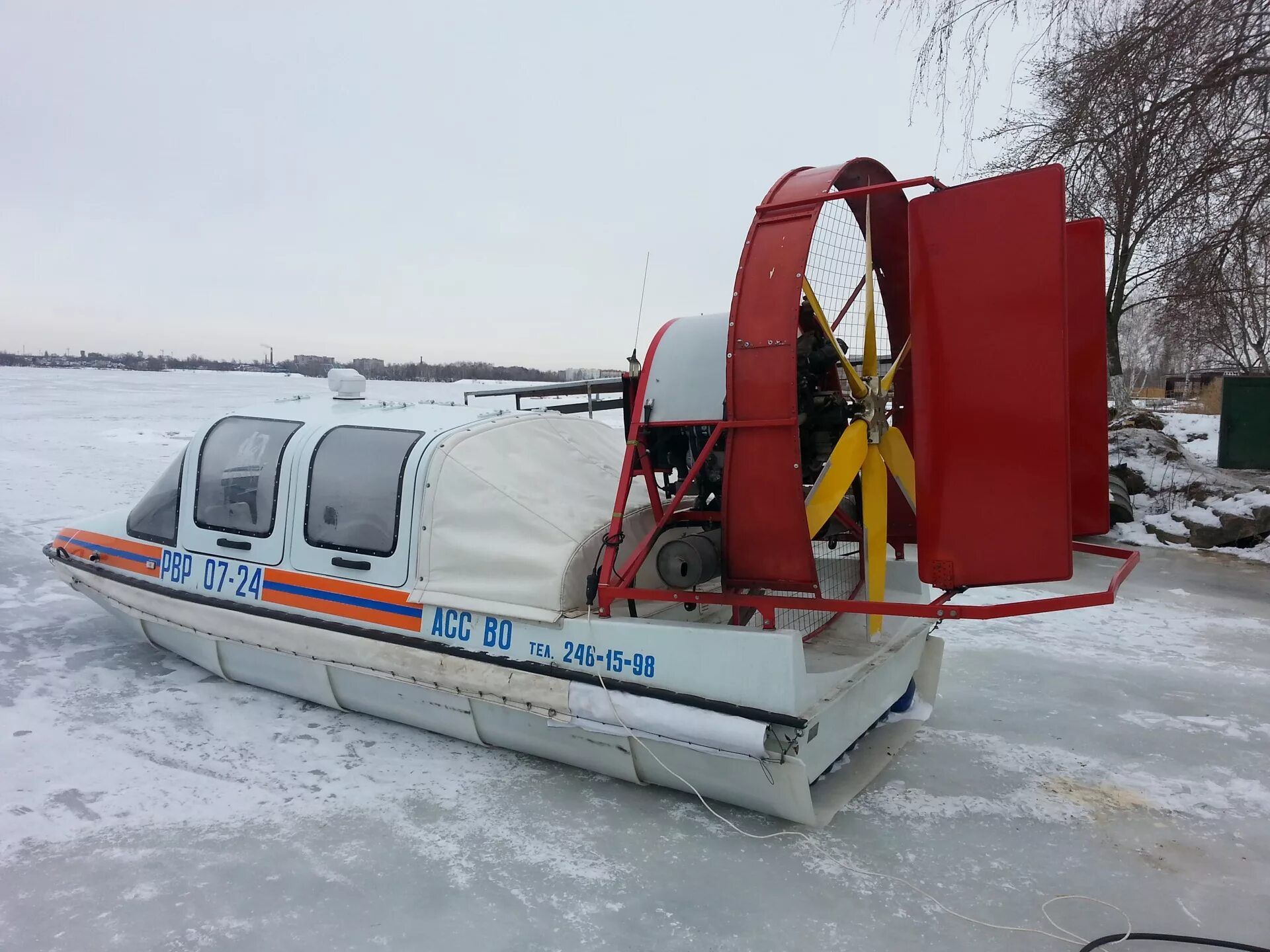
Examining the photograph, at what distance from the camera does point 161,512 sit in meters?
4.44

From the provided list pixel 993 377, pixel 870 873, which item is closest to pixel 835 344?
pixel 993 377

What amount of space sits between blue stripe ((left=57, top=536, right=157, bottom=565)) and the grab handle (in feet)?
4.68

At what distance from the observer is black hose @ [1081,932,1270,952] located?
2.32 m

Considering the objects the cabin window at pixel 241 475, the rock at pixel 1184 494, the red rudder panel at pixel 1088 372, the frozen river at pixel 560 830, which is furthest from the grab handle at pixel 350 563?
the rock at pixel 1184 494

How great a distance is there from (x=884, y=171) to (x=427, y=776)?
10.7 ft

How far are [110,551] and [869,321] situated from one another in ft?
14.6

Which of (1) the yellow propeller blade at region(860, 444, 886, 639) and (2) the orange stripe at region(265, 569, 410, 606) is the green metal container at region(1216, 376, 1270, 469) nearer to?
(1) the yellow propeller blade at region(860, 444, 886, 639)

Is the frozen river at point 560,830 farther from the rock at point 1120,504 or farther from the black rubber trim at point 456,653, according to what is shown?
the rock at point 1120,504

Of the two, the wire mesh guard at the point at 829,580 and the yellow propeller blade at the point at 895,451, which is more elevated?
the yellow propeller blade at the point at 895,451

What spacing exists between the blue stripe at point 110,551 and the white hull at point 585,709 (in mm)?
209

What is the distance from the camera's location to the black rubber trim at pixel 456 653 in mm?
2779

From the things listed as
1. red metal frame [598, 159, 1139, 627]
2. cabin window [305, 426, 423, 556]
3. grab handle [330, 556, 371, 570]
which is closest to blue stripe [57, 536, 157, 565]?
cabin window [305, 426, 423, 556]

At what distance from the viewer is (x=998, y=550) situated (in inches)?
100

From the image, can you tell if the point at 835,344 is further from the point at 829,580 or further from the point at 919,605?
the point at 829,580
